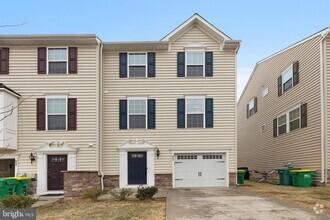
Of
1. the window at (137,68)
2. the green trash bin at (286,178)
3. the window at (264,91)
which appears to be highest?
the window at (137,68)

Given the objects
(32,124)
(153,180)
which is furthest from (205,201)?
(32,124)

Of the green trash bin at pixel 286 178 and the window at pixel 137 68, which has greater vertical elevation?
the window at pixel 137 68

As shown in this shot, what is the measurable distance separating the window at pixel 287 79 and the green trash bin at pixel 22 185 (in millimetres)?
15119

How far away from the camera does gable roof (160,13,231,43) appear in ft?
62.1

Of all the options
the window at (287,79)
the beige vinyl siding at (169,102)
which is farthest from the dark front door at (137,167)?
the window at (287,79)

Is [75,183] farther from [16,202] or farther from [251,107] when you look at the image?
[251,107]

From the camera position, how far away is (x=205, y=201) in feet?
41.6

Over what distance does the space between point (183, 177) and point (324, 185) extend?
678 centimetres

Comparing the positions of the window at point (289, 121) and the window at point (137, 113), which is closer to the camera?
the window at point (137, 113)

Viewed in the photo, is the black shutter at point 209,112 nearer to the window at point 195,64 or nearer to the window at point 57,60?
the window at point 195,64

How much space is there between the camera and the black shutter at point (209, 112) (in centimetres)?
1900

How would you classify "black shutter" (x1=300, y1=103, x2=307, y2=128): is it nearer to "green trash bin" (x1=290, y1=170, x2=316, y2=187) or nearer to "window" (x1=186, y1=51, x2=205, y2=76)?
"green trash bin" (x1=290, y1=170, x2=316, y2=187)

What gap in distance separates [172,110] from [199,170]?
339cm

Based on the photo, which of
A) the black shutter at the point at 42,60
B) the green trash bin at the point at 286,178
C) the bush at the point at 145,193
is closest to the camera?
the bush at the point at 145,193
